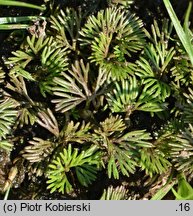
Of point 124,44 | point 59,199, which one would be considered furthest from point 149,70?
point 59,199

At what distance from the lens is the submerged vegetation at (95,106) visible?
5.08 ft

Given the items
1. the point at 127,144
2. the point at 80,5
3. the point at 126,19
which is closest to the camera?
the point at 127,144

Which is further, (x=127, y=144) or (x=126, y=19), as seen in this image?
(x=126, y=19)

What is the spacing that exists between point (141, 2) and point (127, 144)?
0.61 metres

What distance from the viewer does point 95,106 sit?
1645mm

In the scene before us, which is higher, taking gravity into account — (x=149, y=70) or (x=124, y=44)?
(x=124, y=44)

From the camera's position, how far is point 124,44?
1.63m

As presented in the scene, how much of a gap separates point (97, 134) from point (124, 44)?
33 cm

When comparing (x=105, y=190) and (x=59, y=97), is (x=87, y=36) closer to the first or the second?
(x=59, y=97)

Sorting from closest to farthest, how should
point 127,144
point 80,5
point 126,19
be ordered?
point 127,144
point 126,19
point 80,5

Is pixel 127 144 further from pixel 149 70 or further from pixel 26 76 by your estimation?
pixel 26 76

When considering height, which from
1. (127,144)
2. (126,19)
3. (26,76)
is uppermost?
(126,19)

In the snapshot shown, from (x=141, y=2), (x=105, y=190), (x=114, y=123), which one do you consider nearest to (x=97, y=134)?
(x=114, y=123)

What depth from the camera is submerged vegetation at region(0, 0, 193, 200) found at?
155 cm
